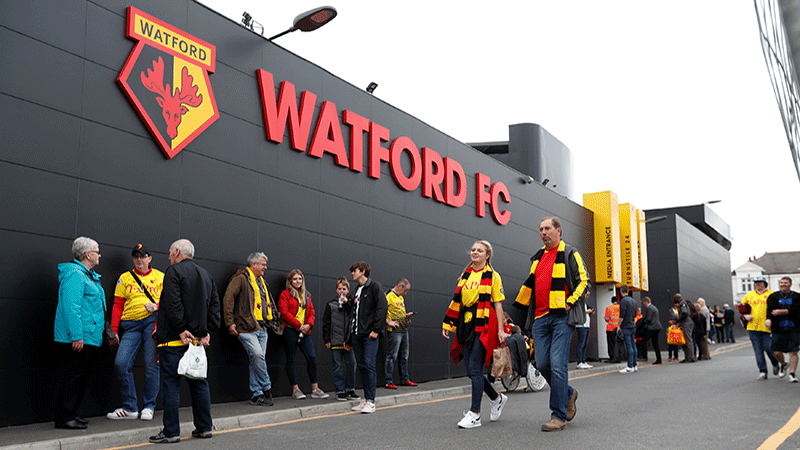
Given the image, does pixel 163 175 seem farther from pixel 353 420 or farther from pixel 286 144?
pixel 353 420

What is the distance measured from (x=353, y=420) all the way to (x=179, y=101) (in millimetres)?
4678

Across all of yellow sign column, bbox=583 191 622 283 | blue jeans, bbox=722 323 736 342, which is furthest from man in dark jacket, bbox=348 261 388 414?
blue jeans, bbox=722 323 736 342

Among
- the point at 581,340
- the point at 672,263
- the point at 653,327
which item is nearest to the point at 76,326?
the point at 581,340

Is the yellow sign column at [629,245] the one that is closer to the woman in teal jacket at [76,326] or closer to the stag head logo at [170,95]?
the stag head logo at [170,95]

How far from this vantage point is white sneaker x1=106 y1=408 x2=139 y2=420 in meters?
7.33

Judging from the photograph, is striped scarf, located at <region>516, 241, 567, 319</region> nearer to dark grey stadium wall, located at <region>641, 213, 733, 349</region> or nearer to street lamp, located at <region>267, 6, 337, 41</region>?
street lamp, located at <region>267, 6, 337, 41</region>

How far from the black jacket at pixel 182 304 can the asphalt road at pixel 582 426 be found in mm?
1001

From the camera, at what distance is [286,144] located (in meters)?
10.7

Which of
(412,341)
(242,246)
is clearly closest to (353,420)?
(242,246)

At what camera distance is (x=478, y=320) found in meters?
6.84

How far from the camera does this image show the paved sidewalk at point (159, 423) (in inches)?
229

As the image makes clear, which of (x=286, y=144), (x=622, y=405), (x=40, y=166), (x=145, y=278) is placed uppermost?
(x=286, y=144)

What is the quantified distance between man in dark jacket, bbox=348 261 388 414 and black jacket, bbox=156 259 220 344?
2.64 meters

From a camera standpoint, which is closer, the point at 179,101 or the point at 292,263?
the point at 179,101
